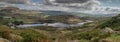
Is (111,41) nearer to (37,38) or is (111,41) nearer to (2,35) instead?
(37,38)

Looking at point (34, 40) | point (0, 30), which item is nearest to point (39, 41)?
point (34, 40)

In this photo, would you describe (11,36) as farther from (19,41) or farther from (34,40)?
(34,40)

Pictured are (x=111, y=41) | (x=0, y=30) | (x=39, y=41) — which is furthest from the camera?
(x=0, y=30)

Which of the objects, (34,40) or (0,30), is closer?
(34,40)

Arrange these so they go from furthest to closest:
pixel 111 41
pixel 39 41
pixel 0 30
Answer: pixel 0 30 → pixel 111 41 → pixel 39 41

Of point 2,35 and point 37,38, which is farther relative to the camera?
point 2,35

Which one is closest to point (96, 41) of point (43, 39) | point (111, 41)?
point (111, 41)

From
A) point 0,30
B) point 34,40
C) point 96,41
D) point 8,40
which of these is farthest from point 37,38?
point 96,41
